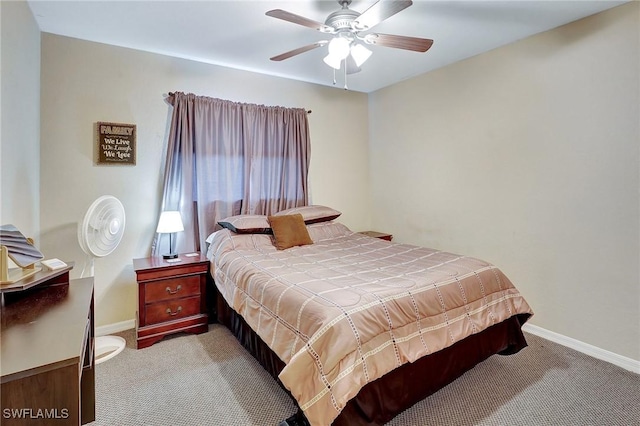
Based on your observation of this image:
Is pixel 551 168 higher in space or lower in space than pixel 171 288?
higher

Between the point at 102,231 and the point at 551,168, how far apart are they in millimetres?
3608

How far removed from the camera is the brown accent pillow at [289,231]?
302 cm

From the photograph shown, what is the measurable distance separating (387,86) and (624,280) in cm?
315

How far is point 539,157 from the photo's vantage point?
2750 millimetres

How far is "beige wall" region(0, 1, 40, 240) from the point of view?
172 centimetres

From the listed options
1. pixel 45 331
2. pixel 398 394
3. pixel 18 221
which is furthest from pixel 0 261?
pixel 398 394

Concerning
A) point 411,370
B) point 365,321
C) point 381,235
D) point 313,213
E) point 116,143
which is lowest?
point 411,370

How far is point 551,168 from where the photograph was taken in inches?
105

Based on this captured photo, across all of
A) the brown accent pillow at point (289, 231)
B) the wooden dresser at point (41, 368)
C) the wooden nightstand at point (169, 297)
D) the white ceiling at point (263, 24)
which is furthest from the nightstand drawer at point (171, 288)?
the white ceiling at point (263, 24)

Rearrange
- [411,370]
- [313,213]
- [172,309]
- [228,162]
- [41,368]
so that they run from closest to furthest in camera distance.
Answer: [41,368] → [411,370] → [172,309] → [228,162] → [313,213]

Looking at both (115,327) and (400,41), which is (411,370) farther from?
(115,327)

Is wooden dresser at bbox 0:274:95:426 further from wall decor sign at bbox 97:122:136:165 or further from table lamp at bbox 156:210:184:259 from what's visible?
wall decor sign at bbox 97:122:136:165

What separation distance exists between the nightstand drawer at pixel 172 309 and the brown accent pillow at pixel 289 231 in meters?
0.89

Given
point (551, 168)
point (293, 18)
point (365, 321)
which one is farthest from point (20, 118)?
point (551, 168)
